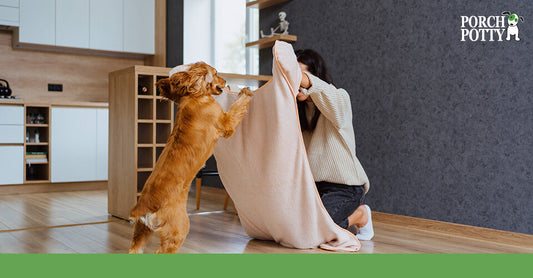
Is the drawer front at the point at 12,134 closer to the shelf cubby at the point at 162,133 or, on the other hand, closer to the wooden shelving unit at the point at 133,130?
the wooden shelving unit at the point at 133,130

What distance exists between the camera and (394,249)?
2.44 meters

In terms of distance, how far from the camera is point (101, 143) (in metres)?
5.25

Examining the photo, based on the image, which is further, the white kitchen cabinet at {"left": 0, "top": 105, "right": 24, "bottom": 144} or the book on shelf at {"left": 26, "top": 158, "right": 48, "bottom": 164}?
the book on shelf at {"left": 26, "top": 158, "right": 48, "bottom": 164}

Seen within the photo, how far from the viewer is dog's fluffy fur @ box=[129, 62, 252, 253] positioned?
5.51 ft

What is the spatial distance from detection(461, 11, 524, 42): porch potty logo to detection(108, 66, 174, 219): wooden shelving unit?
1.89m

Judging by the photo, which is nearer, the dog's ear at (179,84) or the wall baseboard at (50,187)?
the dog's ear at (179,84)

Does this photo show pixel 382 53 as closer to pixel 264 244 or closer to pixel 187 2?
pixel 264 244

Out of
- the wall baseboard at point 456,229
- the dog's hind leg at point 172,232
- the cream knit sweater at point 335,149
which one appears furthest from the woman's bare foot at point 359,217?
the dog's hind leg at point 172,232

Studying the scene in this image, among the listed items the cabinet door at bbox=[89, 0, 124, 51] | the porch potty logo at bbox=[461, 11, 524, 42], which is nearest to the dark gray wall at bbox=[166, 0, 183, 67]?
the cabinet door at bbox=[89, 0, 124, 51]

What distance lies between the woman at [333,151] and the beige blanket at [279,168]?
0.53ft

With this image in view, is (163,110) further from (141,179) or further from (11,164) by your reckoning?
(11,164)

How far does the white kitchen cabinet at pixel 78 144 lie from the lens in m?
5.02

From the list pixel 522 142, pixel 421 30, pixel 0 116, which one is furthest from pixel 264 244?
pixel 0 116

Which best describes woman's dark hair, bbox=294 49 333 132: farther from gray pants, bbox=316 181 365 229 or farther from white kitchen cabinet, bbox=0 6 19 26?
white kitchen cabinet, bbox=0 6 19 26
